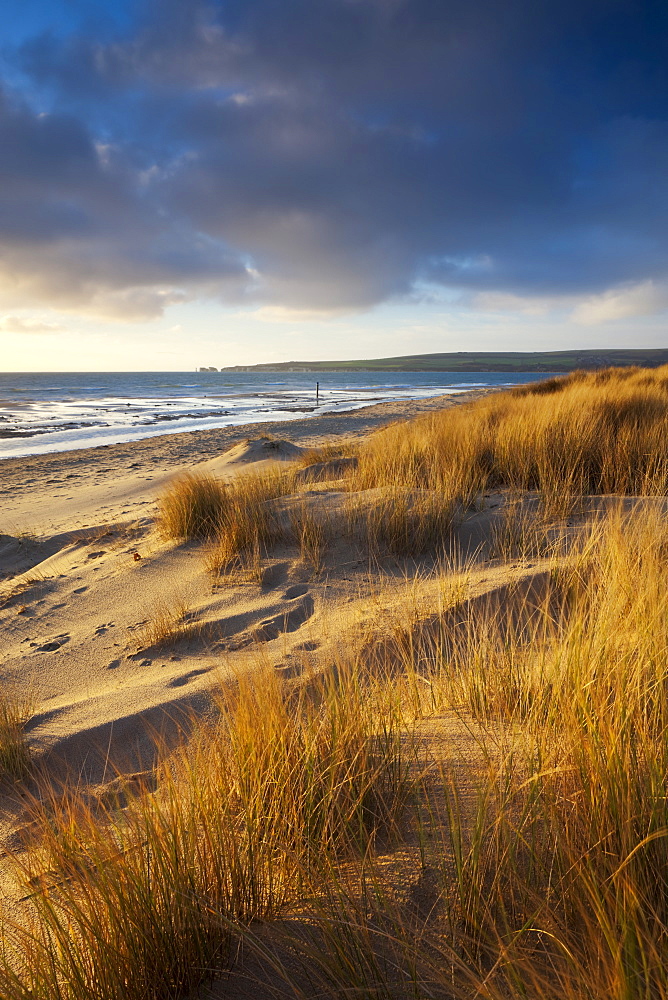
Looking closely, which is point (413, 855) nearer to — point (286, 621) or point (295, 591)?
point (286, 621)

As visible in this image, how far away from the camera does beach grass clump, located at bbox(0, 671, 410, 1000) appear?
100 cm

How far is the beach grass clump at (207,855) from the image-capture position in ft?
3.27

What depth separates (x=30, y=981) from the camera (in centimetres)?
96

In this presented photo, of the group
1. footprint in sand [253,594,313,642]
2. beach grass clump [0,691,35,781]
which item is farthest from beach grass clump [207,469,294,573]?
beach grass clump [0,691,35,781]

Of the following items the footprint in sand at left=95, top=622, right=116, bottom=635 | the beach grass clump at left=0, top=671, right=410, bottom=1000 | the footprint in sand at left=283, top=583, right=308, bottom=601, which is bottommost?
the footprint in sand at left=95, top=622, right=116, bottom=635

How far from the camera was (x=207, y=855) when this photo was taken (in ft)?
3.74

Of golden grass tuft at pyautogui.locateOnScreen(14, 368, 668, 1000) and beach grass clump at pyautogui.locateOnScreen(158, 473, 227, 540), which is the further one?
beach grass clump at pyautogui.locateOnScreen(158, 473, 227, 540)

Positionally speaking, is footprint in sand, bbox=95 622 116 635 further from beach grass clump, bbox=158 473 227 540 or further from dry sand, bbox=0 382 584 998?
beach grass clump, bbox=158 473 227 540

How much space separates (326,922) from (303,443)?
1292 centimetres

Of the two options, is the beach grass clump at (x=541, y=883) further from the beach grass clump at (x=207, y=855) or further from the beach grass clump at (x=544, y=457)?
the beach grass clump at (x=544, y=457)

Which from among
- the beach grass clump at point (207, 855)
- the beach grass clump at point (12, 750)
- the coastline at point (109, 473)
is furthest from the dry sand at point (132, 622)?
the coastline at point (109, 473)

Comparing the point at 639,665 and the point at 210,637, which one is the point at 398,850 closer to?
the point at 639,665

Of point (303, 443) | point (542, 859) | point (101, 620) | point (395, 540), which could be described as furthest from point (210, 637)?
point (303, 443)

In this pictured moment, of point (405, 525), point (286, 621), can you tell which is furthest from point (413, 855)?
point (405, 525)
